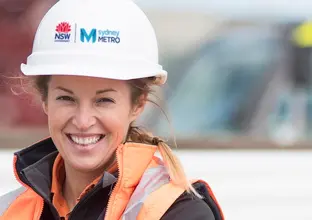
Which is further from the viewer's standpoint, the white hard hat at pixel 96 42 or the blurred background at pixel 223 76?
the blurred background at pixel 223 76

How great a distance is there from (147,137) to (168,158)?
0.11 m

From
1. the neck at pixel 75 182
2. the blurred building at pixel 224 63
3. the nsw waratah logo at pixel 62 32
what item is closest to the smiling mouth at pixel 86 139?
the neck at pixel 75 182

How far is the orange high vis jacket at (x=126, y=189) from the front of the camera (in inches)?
75.7

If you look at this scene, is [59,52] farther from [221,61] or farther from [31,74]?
[221,61]

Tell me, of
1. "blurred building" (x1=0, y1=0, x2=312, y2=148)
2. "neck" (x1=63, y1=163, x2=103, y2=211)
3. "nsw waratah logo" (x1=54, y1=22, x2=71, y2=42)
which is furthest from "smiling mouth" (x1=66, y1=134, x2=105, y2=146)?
"blurred building" (x1=0, y1=0, x2=312, y2=148)

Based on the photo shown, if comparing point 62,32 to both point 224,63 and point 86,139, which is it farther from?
point 224,63

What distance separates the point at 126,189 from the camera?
6.50 feet

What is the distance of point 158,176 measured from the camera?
78.9 inches

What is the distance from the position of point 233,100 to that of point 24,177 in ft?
8.66

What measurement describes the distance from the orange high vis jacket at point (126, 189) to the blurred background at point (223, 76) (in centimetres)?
196

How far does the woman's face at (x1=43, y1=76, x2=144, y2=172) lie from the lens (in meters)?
1.97

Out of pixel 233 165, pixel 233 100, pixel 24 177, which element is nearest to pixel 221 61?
pixel 233 100

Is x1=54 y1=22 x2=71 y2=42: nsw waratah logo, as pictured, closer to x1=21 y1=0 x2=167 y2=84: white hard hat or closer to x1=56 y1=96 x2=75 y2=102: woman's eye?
x1=21 y1=0 x2=167 y2=84: white hard hat

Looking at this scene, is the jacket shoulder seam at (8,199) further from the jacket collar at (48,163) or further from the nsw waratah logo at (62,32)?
the nsw waratah logo at (62,32)
